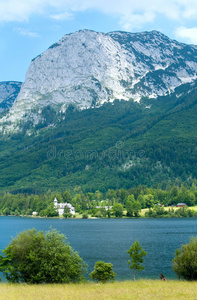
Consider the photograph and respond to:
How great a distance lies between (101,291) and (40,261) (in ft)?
39.2

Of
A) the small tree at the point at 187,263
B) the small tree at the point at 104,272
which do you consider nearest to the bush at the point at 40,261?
the small tree at the point at 104,272

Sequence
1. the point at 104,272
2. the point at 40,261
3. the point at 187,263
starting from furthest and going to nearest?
1. the point at 187,263
2. the point at 104,272
3. the point at 40,261

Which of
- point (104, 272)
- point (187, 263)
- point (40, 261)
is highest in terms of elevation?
point (40, 261)

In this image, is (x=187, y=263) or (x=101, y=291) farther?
(x=187, y=263)

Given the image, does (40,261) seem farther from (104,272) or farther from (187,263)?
(187,263)

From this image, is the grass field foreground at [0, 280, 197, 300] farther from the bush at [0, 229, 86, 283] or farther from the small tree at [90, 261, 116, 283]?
the bush at [0, 229, 86, 283]

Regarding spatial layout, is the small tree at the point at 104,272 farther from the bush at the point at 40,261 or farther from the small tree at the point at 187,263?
A: the small tree at the point at 187,263

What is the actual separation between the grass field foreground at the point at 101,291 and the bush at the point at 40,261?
2.89 metres

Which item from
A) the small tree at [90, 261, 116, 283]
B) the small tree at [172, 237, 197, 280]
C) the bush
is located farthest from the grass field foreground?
the small tree at [172, 237, 197, 280]

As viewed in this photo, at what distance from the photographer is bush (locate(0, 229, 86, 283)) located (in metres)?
52.6

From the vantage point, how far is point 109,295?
42281mm

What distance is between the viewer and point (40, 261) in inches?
2106

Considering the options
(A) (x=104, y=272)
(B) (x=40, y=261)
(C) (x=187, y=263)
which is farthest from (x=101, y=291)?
(C) (x=187, y=263)

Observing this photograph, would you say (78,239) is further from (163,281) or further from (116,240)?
(163,281)
